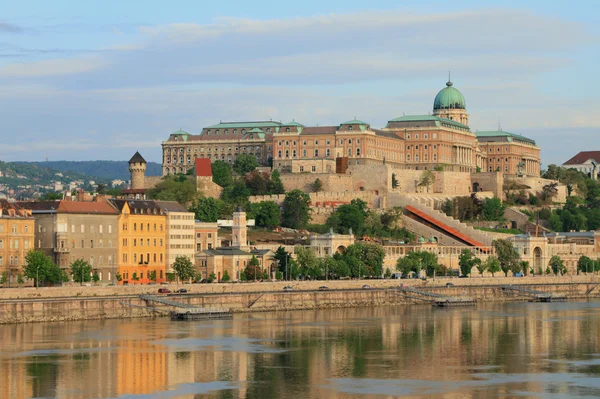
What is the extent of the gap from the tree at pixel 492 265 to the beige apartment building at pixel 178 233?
27.7 meters

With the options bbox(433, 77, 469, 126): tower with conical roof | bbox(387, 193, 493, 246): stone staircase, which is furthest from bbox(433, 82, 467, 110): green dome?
bbox(387, 193, 493, 246): stone staircase

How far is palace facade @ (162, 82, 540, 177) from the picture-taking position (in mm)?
144250

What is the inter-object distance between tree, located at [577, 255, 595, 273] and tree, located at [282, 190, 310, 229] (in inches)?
1022

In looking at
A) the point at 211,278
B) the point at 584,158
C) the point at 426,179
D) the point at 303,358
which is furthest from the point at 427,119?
the point at 303,358

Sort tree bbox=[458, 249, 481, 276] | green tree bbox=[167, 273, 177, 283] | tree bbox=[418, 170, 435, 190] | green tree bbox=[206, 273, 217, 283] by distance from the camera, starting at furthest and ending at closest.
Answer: tree bbox=[418, 170, 435, 190], tree bbox=[458, 249, 481, 276], green tree bbox=[206, 273, 217, 283], green tree bbox=[167, 273, 177, 283]

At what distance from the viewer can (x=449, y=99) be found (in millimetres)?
172500

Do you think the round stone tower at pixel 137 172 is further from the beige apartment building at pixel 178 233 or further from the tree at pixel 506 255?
the tree at pixel 506 255

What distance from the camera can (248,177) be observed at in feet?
455

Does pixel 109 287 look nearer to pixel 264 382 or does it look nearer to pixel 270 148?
pixel 264 382

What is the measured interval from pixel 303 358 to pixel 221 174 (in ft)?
243

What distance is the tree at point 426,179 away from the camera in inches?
5625

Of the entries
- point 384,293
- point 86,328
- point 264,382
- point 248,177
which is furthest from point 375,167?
point 264,382

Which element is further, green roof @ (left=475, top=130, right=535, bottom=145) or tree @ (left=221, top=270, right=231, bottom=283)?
green roof @ (left=475, top=130, right=535, bottom=145)

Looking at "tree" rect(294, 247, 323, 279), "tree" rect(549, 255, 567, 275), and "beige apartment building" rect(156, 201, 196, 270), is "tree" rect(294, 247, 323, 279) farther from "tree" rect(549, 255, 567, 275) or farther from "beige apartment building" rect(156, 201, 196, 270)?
"tree" rect(549, 255, 567, 275)
